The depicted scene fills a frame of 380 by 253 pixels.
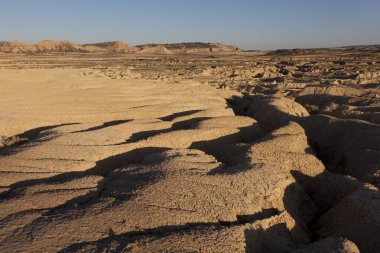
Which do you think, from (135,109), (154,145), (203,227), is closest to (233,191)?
(203,227)

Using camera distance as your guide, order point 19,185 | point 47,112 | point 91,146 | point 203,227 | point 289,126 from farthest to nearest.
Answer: point 47,112, point 289,126, point 91,146, point 19,185, point 203,227

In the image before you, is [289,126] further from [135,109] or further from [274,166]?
[135,109]

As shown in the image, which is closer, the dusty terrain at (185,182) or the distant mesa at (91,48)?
the dusty terrain at (185,182)

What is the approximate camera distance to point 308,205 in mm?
4098

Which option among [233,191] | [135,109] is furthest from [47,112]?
[233,191]

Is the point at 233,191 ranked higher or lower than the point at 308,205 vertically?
higher

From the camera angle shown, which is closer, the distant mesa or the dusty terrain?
the dusty terrain

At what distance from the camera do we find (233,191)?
3555 mm

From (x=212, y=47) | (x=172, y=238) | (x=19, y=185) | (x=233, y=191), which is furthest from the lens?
(x=212, y=47)

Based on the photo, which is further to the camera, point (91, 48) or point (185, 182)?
point (91, 48)

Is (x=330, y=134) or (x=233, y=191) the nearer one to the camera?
(x=233, y=191)

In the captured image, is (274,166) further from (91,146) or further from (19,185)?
(19,185)

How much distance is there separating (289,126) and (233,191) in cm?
296

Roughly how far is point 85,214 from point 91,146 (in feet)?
7.17
